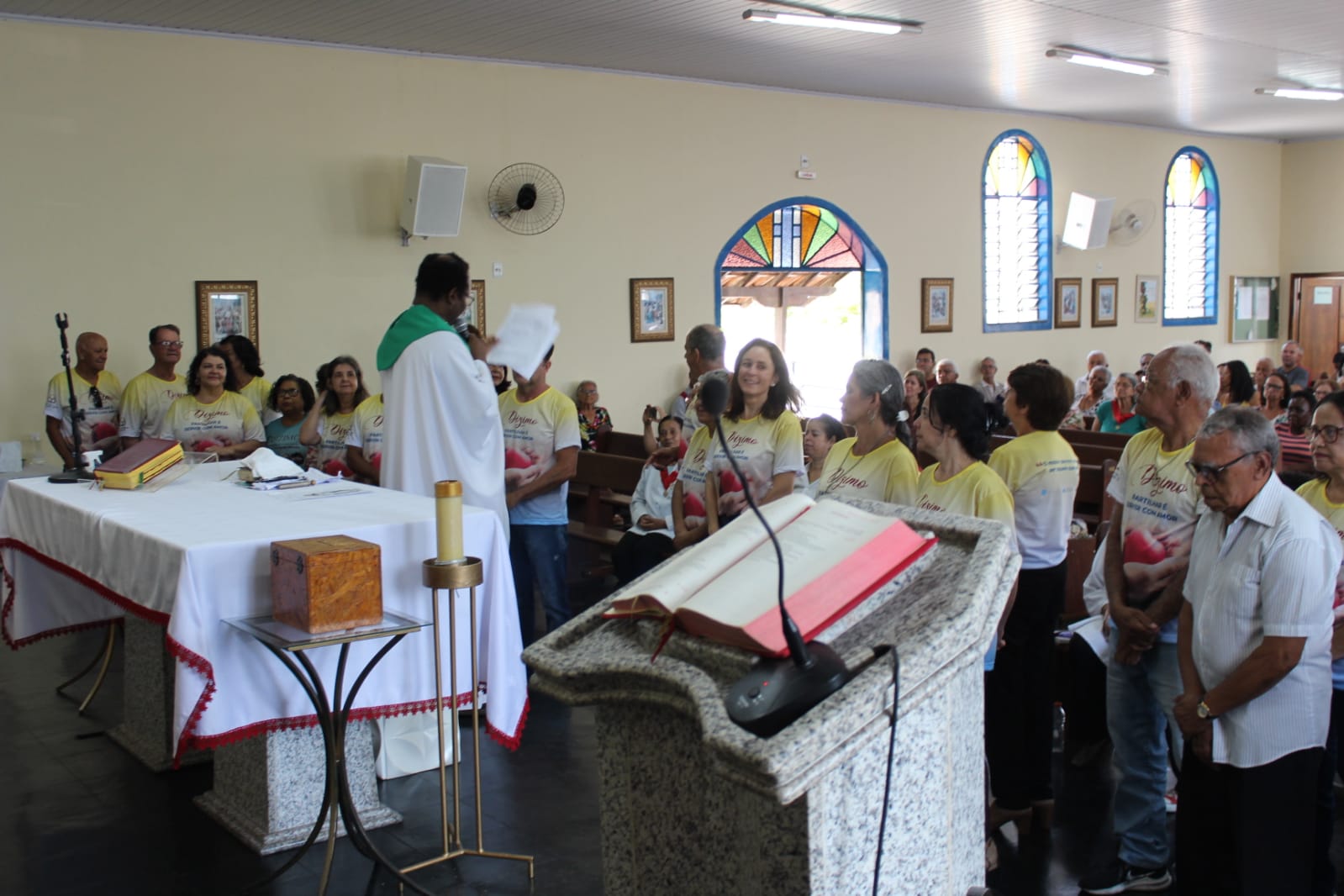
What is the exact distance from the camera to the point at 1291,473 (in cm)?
434

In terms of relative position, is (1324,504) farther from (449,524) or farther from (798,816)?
(798,816)

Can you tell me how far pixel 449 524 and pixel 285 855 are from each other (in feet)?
3.79

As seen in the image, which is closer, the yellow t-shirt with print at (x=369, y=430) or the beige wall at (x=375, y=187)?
the yellow t-shirt with print at (x=369, y=430)

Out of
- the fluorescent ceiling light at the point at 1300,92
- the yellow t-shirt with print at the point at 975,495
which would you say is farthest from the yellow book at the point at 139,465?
the fluorescent ceiling light at the point at 1300,92

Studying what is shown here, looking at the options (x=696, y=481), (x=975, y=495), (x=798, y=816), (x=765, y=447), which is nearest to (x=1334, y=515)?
(x=975, y=495)

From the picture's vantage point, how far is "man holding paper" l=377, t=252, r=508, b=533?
378 cm

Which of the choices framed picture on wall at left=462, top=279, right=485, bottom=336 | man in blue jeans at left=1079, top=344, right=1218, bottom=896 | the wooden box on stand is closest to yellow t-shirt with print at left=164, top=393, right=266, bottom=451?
framed picture on wall at left=462, top=279, right=485, bottom=336

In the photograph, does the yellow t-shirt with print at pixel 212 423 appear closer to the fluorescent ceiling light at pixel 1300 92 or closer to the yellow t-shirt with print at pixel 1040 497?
the yellow t-shirt with print at pixel 1040 497

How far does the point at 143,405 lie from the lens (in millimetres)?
6598

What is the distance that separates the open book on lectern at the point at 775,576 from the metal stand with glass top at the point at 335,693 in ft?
4.73

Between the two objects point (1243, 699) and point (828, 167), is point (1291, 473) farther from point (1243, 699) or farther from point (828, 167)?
point (828, 167)

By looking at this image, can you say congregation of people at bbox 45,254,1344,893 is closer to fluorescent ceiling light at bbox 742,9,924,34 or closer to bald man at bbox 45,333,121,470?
bald man at bbox 45,333,121,470

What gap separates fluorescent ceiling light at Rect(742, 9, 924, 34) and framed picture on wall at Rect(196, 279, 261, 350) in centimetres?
353

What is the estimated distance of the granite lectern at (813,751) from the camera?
42.0 inches
